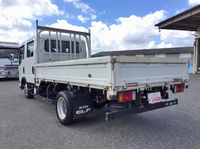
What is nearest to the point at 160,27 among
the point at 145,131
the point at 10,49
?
the point at 10,49

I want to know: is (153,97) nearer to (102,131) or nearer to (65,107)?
(102,131)

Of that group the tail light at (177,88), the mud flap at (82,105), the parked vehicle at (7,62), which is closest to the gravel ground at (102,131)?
the mud flap at (82,105)

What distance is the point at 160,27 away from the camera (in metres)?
19.0

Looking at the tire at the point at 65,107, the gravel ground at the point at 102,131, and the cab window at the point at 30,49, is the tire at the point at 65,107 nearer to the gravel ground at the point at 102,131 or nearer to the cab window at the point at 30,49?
the gravel ground at the point at 102,131

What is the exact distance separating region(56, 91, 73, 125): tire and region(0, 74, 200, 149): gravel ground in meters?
0.20

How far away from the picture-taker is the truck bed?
313cm

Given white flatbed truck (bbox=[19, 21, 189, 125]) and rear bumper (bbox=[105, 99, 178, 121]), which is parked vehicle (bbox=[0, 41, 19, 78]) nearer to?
white flatbed truck (bbox=[19, 21, 189, 125])

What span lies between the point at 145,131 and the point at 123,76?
1.65 metres

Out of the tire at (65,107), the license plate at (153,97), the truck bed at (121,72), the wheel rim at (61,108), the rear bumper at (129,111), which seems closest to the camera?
the truck bed at (121,72)

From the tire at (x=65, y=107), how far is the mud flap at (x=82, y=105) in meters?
0.10

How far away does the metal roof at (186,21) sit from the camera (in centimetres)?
1515

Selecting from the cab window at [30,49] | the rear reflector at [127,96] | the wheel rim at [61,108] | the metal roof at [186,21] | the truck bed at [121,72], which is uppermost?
the metal roof at [186,21]

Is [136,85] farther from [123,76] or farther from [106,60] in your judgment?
[106,60]

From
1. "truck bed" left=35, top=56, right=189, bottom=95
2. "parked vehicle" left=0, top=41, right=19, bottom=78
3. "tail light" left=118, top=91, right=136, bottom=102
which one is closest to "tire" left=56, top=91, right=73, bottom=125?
"truck bed" left=35, top=56, right=189, bottom=95
